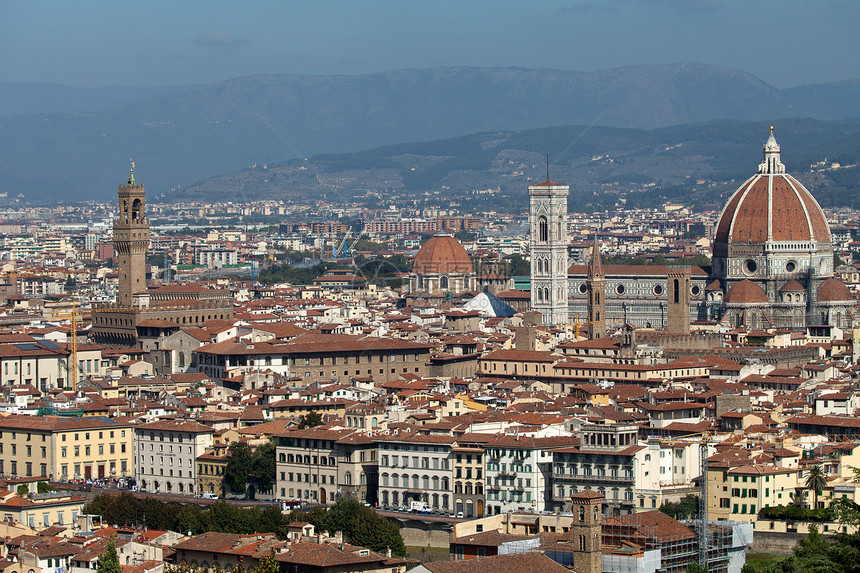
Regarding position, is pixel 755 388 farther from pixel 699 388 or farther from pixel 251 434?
pixel 251 434

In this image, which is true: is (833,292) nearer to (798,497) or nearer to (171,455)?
(171,455)

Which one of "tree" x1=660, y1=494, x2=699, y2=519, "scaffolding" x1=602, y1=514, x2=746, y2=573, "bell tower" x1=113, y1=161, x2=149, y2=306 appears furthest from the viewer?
"bell tower" x1=113, y1=161, x2=149, y2=306

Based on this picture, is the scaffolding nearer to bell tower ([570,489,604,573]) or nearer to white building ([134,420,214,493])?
bell tower ([570,489,604,573])

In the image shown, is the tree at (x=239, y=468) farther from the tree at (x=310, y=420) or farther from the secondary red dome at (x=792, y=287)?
the secondary red dome at (x=792, y=287)

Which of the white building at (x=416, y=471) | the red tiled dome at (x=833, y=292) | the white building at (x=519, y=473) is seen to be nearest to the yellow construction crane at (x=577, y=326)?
the red tiled dome at (x=833, y=292)

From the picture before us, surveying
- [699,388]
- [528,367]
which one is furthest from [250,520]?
[528,367]

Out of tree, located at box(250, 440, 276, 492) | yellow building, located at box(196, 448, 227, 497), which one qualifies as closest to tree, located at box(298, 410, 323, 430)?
tree, located at box(250, 440, 276, 492)

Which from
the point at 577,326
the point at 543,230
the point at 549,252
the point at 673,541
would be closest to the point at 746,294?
the point at 577,326
